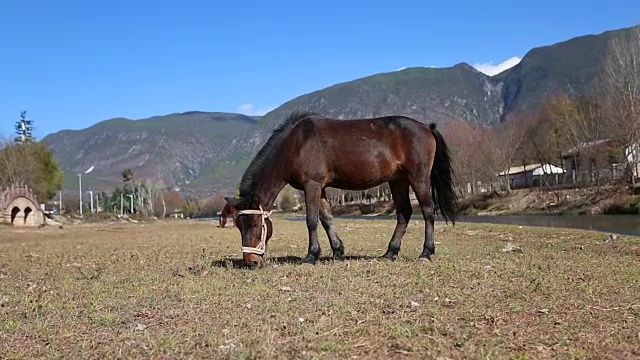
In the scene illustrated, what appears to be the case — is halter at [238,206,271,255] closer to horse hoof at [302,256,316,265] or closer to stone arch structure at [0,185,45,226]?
horse hoof at [302,256,316,265]

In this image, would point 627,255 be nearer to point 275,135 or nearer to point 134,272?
point 275,135

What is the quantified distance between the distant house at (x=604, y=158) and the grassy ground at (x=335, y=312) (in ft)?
204

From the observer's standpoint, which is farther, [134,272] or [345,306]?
[134,272]

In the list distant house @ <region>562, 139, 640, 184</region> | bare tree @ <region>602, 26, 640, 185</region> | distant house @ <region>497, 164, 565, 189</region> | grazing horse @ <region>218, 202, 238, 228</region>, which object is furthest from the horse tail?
distant house @ <region>497, 164, 565, 189</region>

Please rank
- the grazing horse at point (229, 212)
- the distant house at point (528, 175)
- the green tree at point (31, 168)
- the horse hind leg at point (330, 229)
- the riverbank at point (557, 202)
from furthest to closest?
the distant house at point (528, 175) < the green tree at point (31, 168) < the riverbank at point (557, 202) < the horse hind leg at point (330, 229) < the grazing horse at point (229, 212)

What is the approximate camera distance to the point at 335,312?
688cm

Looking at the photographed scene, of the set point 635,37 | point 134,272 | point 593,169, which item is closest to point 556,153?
point 593,169

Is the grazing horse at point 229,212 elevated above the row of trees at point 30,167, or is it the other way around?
the row of trees at point 30,167

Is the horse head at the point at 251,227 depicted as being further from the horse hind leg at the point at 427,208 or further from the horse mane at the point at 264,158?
the horse hind leg at the point at 427,208

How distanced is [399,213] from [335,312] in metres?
6.36

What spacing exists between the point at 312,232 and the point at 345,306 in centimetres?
467

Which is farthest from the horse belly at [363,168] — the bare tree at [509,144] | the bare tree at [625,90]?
the bare tree at [509,144]

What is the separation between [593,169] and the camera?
252 ft

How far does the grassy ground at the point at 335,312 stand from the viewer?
18.0 ft
